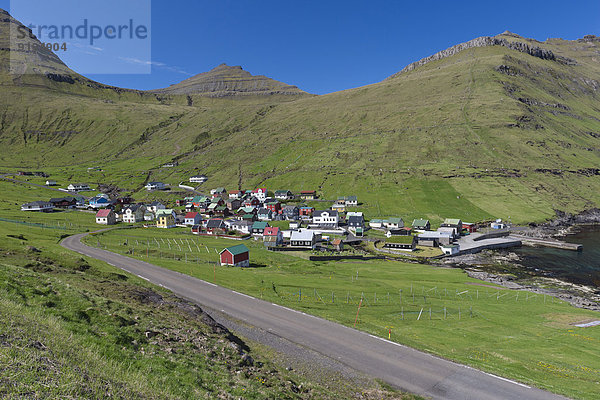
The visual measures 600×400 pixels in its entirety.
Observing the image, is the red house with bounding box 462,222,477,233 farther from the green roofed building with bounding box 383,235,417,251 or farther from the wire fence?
the wire fence

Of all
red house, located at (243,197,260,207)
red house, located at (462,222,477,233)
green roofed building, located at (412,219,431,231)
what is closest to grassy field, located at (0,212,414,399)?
green roofed building, located at (412,219,431,231)

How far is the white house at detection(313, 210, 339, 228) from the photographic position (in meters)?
151

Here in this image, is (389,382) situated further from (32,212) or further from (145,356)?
(32,212)

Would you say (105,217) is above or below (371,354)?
above

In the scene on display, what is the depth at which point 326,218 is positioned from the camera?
153m

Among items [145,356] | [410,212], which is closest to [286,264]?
[145,356]

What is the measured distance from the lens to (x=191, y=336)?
26.1 meters

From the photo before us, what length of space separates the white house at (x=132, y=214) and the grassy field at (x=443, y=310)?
217 ft

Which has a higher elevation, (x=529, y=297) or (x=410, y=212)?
(x=410, y=212)

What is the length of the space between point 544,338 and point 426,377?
89.5ft

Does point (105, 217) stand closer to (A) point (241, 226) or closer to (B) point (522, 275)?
(A) point (241, 226)

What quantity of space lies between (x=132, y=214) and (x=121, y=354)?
502 feet

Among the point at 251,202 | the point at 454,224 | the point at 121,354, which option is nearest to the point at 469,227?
the point at 454,224

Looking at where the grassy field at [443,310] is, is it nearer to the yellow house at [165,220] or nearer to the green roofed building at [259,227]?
the green roofed building at [259,227]
